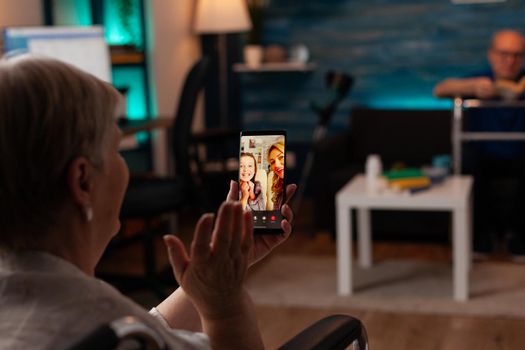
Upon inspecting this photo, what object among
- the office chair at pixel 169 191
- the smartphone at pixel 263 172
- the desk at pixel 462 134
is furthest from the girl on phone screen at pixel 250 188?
the desk at pixel 462 134

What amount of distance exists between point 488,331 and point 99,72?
2.01 m

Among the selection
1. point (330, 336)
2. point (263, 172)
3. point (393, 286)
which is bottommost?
point (393, 286)

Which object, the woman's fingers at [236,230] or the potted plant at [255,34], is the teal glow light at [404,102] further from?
the woman's fingers at [236,230]

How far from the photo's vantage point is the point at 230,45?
20.3 ft

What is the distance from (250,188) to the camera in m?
1.51

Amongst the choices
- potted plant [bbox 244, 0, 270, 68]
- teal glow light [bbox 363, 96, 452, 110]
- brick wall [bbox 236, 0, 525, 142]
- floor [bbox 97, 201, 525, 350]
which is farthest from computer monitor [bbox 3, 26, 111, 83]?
teal glow light [bbox 363, 96, 452, 110]

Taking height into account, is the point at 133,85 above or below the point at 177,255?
below

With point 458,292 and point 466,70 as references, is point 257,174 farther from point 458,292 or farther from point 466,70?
point 466,70

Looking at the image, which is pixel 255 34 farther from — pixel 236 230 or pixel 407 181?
pixel 236 230

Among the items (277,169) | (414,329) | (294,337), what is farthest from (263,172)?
(414,329)

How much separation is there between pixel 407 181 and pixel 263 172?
250 cm

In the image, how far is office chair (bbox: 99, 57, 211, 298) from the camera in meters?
3.58

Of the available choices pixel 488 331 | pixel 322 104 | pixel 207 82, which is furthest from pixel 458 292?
pixel 207 82

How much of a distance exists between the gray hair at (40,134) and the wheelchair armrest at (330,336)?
0.46 meters
